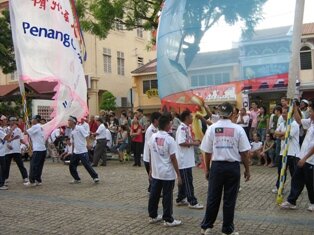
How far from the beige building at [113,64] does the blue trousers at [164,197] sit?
72.0 ft

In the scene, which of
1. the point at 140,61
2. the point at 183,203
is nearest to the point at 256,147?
the point at 183,203

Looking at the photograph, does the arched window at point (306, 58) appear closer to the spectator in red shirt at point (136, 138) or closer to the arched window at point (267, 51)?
the spectator in red shirt at point (136, 138)

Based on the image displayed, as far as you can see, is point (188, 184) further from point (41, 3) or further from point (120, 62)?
point (120, 62)

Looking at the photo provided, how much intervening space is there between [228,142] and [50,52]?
647 cm

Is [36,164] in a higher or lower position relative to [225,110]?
lower

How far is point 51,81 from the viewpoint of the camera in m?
10.7

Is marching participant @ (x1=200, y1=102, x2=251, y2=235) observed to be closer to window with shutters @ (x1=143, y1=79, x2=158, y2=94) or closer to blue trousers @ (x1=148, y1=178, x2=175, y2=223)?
blue trousers @ (x1=148, y1=178, x2=175, y2=223)

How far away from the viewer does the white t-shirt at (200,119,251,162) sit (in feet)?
18.1

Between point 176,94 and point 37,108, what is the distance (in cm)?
1828

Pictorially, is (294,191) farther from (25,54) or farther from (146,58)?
(146,58)

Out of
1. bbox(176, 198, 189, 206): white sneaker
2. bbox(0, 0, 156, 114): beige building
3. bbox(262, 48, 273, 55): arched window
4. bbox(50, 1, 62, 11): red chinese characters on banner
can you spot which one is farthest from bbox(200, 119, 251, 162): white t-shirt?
bbox(0, 0, 156, 114): beige building

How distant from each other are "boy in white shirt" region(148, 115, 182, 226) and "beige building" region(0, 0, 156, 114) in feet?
71.9

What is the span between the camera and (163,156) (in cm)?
645

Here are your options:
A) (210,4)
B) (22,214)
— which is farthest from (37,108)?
(210,4)
